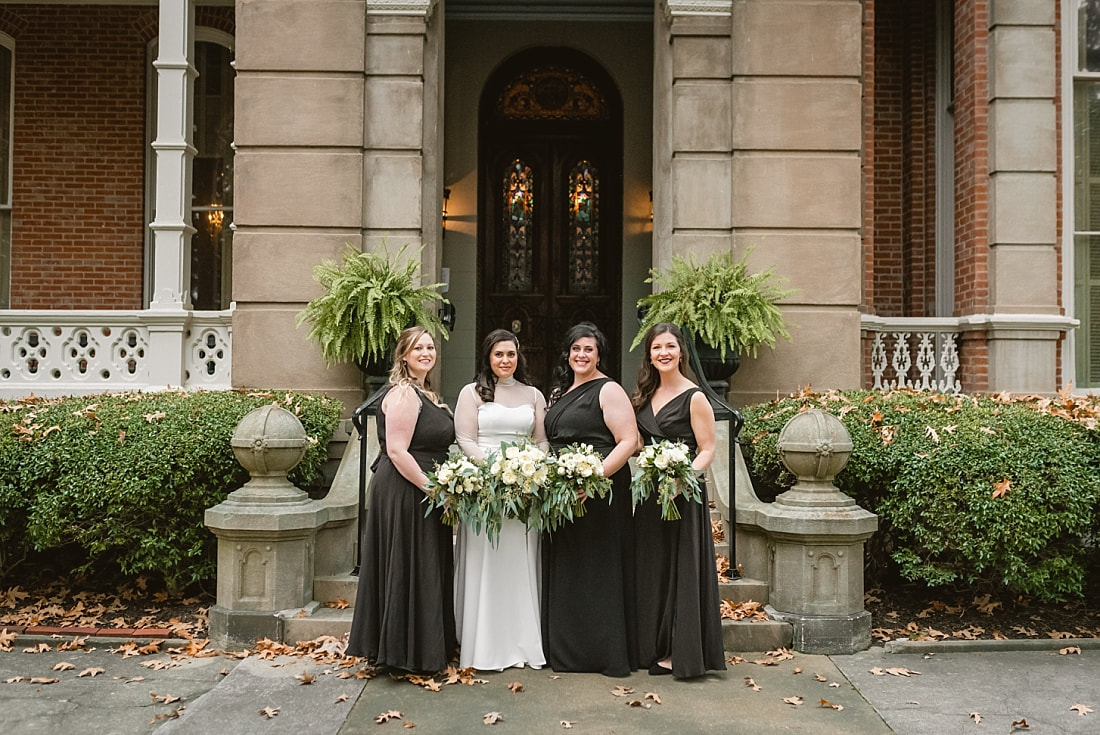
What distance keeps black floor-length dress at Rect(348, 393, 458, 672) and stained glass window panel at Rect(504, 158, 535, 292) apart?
6.83 metres

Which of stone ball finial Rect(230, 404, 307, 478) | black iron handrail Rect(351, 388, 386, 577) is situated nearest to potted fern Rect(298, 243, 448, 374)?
black iron handrail Rect(351, 388, 386, 577)

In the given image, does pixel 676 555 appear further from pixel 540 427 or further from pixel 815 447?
pixel 815 447

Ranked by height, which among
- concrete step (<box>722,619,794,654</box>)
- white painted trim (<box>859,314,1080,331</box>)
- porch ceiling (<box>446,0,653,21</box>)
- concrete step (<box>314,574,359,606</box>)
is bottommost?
concrete step (<box>722,619,794,654</box>)

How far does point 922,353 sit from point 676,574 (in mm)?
5457

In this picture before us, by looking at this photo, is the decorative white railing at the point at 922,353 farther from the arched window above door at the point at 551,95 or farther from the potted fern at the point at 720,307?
the arched window above door at the point at 551,95

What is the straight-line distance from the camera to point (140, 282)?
39.8 feet

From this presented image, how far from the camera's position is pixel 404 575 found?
17.7 feet

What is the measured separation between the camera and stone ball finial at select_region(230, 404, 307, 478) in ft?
20.1

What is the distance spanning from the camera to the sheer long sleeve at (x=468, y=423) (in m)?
5.62

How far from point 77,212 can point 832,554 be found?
1039cm

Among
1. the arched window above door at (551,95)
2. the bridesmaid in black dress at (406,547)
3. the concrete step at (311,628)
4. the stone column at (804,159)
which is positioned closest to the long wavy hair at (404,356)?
the bridesmaid in black dress at (406,547)

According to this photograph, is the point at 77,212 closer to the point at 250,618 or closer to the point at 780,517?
the point at 250,618

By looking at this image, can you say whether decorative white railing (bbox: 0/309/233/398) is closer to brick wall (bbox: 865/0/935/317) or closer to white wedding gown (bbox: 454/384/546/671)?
white wedding gown (bbox: 454/384/546/671)

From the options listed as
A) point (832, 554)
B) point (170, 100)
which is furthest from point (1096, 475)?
point (170, 100)
